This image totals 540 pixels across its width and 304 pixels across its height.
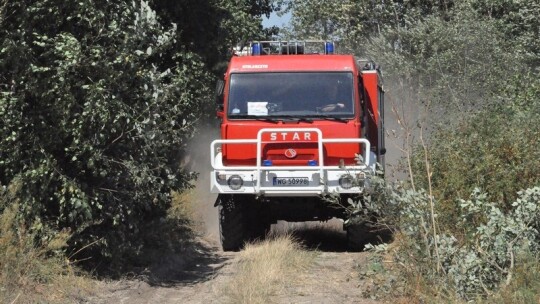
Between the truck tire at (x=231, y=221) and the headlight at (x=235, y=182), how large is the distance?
48cm

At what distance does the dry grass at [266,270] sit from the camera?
28.1 feet

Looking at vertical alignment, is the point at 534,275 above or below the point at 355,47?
below

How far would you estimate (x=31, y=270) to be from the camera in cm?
855

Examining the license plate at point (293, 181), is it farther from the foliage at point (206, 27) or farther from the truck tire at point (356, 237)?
the foliage at point (206, 27)

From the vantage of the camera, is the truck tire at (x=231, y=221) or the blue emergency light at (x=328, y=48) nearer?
the truck tire at (x=231, y=221)

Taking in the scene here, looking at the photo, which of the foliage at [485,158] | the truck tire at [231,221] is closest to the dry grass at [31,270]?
the truck tire at [231,221]

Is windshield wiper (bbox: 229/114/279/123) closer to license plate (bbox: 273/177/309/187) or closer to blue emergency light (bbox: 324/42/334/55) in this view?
license plate (bbox: 273/177/309/187)

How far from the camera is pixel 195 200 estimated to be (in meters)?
16.1

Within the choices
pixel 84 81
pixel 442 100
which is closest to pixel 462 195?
pixel 84 81

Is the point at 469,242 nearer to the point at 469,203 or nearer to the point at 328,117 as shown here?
the point at 469,203

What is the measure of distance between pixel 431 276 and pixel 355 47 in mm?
18997

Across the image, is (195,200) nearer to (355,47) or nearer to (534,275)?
(534,275)

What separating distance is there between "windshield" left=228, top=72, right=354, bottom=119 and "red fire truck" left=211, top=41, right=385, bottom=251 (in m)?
0.01

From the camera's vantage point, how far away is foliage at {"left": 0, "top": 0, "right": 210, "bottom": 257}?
340 inches
